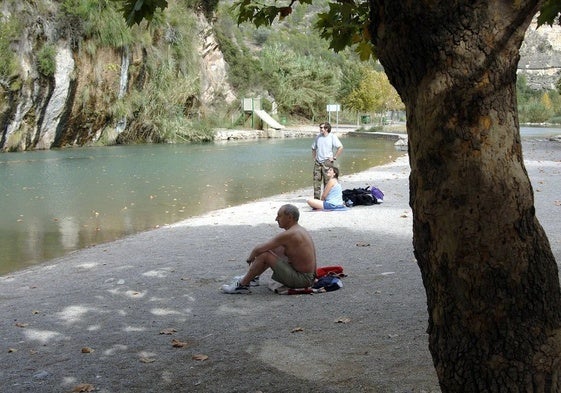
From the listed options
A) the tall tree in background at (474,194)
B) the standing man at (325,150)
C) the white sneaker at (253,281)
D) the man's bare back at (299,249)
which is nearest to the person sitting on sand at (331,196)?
the standing man at (325,150)

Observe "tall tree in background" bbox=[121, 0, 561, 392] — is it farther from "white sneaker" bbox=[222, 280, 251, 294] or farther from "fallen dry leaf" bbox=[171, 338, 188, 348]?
"white sneaker" bbox=[222, 280, 251, 294]

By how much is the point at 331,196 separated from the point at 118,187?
384 inches

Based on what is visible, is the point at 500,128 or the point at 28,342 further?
the point at 28,342

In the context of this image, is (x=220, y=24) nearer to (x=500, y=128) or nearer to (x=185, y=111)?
(x=185, y=111)

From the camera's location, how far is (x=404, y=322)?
6.24 meters

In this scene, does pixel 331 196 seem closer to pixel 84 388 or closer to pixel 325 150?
pixel 325 150

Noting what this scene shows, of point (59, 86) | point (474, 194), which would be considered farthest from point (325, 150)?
point (59, 86)

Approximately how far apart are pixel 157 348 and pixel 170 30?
4756cm

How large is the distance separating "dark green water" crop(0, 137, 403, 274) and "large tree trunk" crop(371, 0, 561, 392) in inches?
369

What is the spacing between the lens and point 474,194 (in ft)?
8.99

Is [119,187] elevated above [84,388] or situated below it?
below

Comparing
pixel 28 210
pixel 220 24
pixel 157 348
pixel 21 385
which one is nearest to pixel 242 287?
pixel 157 348

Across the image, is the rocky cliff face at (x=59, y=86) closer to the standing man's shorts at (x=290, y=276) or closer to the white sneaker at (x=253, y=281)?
the white sneaker at (x=253, y=281)

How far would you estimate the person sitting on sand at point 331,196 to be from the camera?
14289 millimetres
